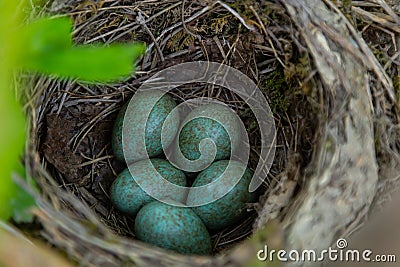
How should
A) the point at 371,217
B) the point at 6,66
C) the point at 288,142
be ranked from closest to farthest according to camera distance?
the point at 6,66 → the point at 371,217 → the point at 288,142

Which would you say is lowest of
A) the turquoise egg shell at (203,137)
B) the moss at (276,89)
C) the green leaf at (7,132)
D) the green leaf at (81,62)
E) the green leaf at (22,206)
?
the turquoise egg shell at (203,137)

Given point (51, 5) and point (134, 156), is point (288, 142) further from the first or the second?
point (51, 5)

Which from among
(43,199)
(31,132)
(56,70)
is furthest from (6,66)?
(31,132)

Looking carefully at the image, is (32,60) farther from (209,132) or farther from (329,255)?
(209,132)

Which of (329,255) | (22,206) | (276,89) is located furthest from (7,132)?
(276,89)

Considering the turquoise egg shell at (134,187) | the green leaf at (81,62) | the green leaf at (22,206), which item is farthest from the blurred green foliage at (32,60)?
the turquoise egg shell at (134,187)

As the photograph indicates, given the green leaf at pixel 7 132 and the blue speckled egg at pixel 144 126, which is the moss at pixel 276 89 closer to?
the blue speckled egg at pixel 144 126
